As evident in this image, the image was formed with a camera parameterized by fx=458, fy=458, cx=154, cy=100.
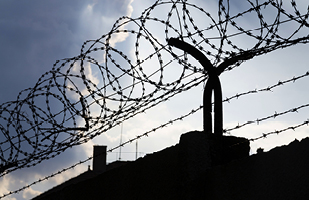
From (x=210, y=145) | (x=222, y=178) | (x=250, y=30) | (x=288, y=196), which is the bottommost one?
(x=288, y=196)

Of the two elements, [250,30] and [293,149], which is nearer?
[293,149]

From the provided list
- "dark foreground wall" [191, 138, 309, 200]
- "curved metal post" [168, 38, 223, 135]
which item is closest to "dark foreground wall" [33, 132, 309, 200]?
"dark foreground wall" [191, 138, 309, 200]

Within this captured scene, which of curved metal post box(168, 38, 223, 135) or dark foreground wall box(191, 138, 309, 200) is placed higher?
curved metal post box(168, 38, 223, 135)

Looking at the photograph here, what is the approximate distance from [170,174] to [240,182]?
0.87m

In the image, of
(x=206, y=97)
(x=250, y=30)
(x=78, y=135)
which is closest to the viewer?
(x=250, y=30)

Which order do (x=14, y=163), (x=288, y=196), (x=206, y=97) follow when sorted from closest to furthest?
1. (x=288, y=196)
2. (x=206, y=97)
3. (x=14, y=163)

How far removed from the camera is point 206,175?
3807 mm

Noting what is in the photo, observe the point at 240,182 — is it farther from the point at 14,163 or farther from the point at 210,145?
the point at 14,163

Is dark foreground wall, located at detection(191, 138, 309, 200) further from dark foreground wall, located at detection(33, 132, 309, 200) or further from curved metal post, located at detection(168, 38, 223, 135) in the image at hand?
curved metal post, located at detection(168, 38, 223, 135)

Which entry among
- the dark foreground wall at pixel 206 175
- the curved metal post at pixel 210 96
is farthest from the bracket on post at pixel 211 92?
the dark foreground wall at pixel 206 175

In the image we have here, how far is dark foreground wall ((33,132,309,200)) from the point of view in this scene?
10.2 feet

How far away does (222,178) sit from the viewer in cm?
362

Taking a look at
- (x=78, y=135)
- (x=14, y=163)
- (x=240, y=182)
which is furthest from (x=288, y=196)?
(x=14, y=163)

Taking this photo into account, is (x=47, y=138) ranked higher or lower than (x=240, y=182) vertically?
higher
